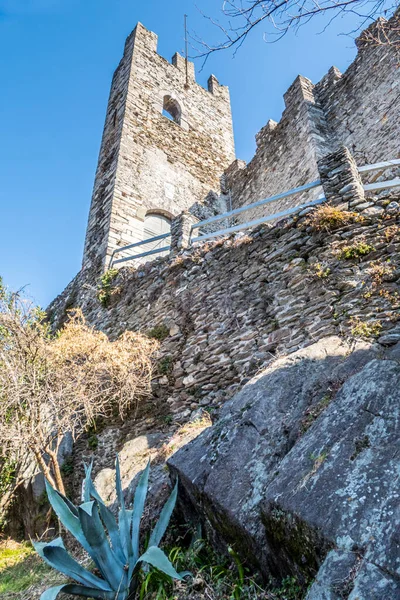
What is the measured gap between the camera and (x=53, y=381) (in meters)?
4.97

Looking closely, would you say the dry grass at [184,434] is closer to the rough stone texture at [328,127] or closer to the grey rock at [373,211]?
the grey rock at [373,211]

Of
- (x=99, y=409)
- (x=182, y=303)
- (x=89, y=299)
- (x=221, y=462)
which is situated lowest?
(x=221, y=462)

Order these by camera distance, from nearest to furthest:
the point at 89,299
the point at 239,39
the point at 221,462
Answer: the point at 239,39 < the point at 221,462 < the point at 89,299

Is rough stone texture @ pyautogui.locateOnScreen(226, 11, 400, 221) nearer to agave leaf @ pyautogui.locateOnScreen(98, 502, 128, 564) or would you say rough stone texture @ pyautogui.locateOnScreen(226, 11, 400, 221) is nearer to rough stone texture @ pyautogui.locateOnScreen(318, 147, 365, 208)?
rough stone texture @ pyautogui.locateOnScreen(318, 147, 365, 208)

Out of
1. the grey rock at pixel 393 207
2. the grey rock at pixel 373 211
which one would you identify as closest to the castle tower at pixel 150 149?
the grey rock at pixel 373 211

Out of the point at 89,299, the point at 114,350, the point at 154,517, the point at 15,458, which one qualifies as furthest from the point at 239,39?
the point at 89,299

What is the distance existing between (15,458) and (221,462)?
4140 millimetres

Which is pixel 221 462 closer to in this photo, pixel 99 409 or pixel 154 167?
pixel 99 409

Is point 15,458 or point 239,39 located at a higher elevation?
point 239,39

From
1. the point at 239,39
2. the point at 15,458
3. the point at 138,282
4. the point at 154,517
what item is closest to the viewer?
the point at 239,39

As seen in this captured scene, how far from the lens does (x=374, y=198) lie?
450 cm

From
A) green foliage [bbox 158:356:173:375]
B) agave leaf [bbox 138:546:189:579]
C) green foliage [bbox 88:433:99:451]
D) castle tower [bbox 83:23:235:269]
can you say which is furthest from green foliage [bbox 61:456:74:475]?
castle tower [bbox 83:23:235:269]

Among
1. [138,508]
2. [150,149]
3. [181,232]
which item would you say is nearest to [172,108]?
[150,149]

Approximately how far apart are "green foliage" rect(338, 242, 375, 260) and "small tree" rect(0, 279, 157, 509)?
3087 millimetres
